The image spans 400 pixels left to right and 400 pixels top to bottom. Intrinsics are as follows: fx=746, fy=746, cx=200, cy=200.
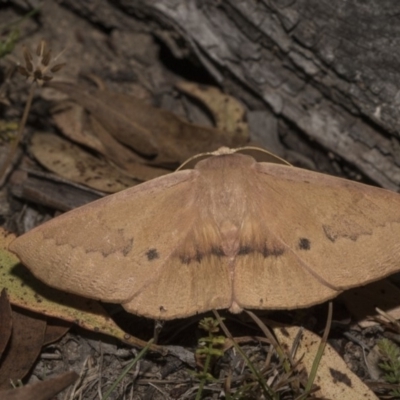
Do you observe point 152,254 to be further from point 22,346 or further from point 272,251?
point 22,346

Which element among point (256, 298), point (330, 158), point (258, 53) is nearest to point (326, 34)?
point (258, 53)

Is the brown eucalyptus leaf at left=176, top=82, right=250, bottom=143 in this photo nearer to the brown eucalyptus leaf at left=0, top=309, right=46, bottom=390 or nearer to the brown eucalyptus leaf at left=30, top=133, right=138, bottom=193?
the brown eucalyptus leaf at left=30, top=133, right=138, bottom=193

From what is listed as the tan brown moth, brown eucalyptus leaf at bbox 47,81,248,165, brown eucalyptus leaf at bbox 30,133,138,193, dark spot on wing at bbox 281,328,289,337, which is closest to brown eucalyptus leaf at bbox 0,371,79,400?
the tan brown moth

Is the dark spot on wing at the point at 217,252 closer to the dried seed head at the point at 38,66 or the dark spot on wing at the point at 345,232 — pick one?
the dark spot on wing at the point at 345,232

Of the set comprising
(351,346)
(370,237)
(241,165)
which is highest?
(370,237)

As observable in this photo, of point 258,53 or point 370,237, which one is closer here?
point 370,237

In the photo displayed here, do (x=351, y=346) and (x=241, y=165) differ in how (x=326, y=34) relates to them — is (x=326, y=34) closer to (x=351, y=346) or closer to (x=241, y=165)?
(x=241, y=165)
